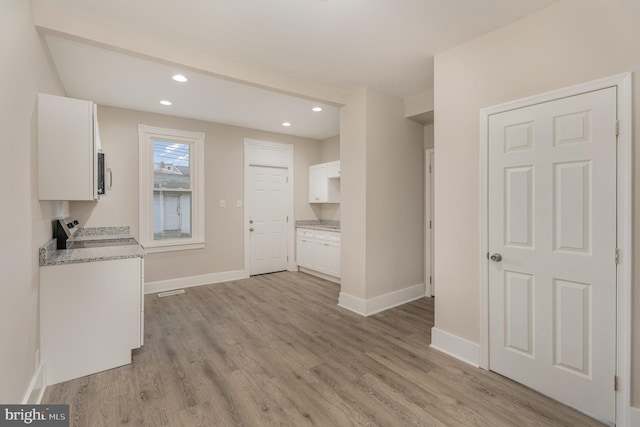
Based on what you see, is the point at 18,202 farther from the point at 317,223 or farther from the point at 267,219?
the point at 317,223

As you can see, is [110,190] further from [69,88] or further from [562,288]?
[562,288]

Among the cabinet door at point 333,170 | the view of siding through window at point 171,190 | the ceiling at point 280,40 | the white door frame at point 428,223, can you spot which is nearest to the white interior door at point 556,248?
the ceiling at point 280,40

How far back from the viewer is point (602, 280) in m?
1.79

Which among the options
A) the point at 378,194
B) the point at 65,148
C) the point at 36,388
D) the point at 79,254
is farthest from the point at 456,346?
the point at 65,148

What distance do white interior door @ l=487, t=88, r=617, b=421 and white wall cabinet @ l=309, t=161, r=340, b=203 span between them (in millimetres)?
3297

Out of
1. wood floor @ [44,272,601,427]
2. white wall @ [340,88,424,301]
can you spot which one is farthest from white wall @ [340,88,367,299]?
wood floor @ [44,272,601,427]

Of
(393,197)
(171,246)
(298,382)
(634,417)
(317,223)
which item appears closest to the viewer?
(634,417)

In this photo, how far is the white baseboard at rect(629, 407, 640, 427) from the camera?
1.67 meters

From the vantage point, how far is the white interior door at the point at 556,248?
1.79 meters

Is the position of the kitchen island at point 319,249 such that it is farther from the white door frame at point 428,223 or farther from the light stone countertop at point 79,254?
the light stone countertop at point 79,254

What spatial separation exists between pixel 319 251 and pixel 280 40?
344cm

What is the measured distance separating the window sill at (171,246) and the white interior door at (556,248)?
13.5ft

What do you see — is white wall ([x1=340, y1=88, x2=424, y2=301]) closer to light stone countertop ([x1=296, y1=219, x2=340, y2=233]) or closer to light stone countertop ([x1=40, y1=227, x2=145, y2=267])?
light stone countertop ([x1=296, y1=219, x2=340, y2=233])

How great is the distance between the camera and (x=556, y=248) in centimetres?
199
